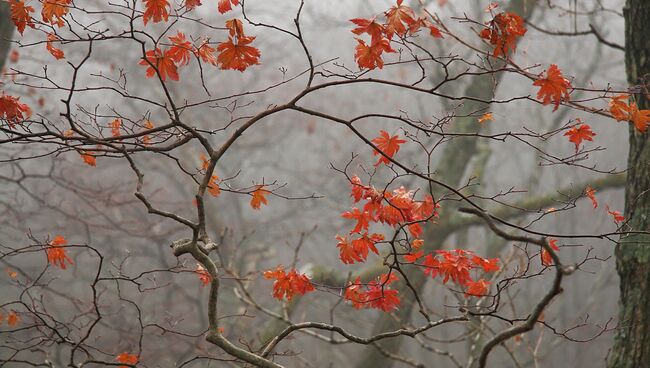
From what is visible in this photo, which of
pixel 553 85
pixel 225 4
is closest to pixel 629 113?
pixel 553 85

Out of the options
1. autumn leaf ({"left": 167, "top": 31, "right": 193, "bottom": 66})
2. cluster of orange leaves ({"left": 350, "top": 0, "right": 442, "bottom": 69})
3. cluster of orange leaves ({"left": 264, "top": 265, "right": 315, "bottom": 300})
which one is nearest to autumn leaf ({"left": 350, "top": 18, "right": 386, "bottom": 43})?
cluster of orange leaves ({"left": 350, "top": 0, "right": 442, "bottom": 69})

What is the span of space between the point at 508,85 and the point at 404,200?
1665cm

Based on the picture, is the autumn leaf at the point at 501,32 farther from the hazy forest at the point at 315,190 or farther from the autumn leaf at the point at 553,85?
the autumn leaf at the point at 553,85

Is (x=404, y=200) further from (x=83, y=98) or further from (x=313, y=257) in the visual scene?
(x=83, y=98)

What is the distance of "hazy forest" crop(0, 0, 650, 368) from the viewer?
1942 millimetres

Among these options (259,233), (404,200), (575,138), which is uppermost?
(259,233)

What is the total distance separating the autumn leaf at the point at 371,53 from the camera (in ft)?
6.49

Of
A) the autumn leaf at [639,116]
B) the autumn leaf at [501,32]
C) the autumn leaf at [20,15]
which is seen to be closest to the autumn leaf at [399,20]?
the autumn leaf at [501,32]

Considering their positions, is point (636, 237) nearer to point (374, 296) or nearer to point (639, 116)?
point (639, 116)

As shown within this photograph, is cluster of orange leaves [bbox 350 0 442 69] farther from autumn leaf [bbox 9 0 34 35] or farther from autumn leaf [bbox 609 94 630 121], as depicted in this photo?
autumn leaf [bbox 9 0 34 35]

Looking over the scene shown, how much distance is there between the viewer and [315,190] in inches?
494

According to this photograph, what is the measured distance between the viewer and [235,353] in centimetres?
175

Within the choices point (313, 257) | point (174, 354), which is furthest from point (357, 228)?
point (313, 257)

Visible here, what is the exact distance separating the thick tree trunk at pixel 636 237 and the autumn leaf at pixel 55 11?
7.97 feet
